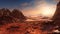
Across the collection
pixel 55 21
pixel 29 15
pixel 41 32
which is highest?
pixel 29 15

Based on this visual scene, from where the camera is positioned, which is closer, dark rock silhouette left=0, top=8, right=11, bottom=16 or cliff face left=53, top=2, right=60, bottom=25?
cliff face left=53, top=2, right=60, bottom=25

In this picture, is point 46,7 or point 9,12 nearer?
point 9,12

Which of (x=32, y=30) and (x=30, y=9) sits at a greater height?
(x=30, y=9)

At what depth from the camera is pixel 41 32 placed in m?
21.6

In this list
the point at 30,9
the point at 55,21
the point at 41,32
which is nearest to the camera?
the point at 41,32

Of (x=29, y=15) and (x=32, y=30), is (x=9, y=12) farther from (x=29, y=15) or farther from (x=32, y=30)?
(x=32, y=30)

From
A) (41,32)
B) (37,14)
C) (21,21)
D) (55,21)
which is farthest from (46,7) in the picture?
(41,32)

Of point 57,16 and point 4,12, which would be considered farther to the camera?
point 4,12

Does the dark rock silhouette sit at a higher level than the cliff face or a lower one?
higher

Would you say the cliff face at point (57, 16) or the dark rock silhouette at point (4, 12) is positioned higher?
the dark rock silhouette at point (4, 12)

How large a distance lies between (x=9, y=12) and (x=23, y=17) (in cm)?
269

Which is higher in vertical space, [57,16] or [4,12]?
[4,12]

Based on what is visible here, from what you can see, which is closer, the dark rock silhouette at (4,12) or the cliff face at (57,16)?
the cliff face at (57,16)

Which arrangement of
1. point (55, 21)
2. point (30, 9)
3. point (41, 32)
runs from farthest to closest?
point (30, 9) → point (55, 21) → point (41, 32)
